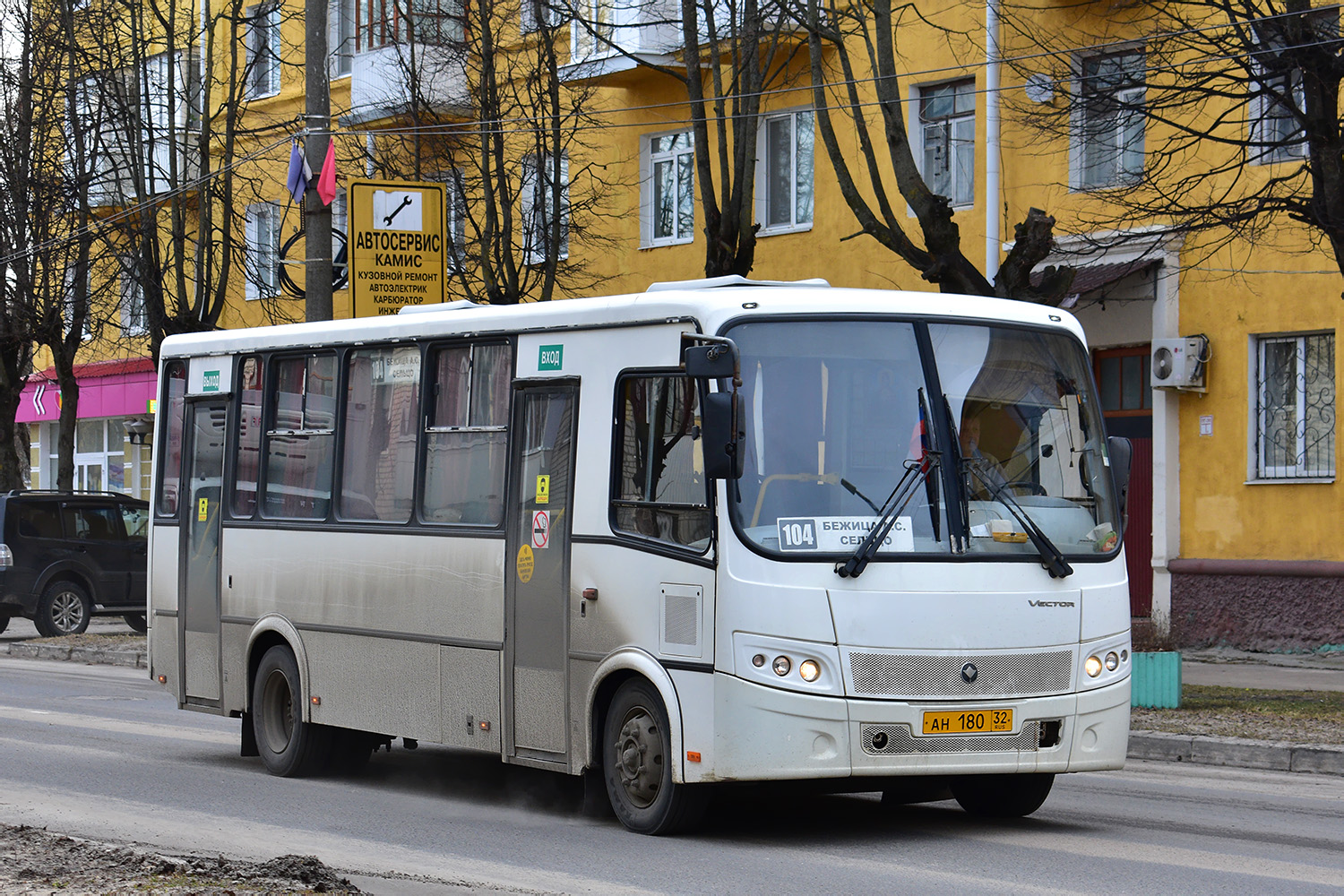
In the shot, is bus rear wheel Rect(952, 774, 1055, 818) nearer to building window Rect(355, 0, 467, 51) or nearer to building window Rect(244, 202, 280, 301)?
building window Rect(355, 0, 467, 51)

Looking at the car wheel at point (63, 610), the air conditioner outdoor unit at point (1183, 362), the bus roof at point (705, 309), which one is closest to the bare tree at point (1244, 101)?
the air conditioner outdoor unit at point (1183, 362)

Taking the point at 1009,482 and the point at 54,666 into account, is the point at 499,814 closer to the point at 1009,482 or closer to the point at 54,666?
the point at 1009,482

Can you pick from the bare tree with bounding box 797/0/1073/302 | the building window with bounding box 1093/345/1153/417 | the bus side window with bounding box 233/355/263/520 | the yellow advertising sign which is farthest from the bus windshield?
the building window with bounding box 1093/345/1153/417

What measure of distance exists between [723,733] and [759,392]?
161 centimetres

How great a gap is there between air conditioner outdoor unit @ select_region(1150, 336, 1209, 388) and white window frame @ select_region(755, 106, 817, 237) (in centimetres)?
609

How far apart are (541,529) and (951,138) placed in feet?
50.7

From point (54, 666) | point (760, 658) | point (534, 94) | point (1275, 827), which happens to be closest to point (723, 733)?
point (760, 658)

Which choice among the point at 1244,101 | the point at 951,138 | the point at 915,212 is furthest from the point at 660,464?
the point at 951,138

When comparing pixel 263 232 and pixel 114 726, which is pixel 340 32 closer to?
pixel 263 232

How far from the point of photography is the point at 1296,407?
70.2ft

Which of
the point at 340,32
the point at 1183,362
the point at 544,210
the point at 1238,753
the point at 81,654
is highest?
the point at 340,32

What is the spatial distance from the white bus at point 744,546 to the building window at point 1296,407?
1191 centimetres

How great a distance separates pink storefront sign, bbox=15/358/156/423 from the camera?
134ft

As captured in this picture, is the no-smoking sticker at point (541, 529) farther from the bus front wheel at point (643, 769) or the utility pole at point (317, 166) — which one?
the utility pole at point (317, 166)
